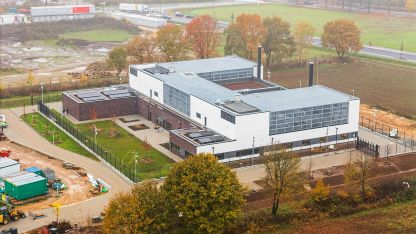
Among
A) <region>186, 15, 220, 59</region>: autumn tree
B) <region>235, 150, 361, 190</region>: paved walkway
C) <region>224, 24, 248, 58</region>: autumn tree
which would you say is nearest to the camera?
<region>235, 150, 361, 190</region>: paved walkway

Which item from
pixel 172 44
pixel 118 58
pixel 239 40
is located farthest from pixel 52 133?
pixel 239 40

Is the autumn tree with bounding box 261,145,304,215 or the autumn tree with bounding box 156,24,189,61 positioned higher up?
the autumn tree with bounding box 156,24,189,61

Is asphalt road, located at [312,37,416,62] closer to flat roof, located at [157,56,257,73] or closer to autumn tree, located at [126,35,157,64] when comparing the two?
flat roof, located at [157,56,257,73]

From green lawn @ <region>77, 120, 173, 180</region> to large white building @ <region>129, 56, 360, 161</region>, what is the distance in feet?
7.28

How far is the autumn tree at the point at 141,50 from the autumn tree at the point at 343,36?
23.4m

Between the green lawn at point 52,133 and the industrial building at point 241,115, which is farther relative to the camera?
the green lawn at point 52,133

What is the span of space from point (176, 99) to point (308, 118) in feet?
41.3

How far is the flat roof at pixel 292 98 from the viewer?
57.9 metres

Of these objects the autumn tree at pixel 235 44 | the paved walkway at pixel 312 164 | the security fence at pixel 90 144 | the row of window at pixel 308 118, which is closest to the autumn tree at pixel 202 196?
the paved walkway at pixel 312 164

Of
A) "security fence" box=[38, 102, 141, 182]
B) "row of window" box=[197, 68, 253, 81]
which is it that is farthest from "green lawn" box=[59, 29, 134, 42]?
"security fence" box=[38, 102, 141, 182]

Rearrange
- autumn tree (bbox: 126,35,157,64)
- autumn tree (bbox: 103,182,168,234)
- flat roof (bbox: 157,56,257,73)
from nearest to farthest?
autumn tree (bbox: 103,182,168,234)
flat roof (bbox: 157,56,257,73)
autumn tree (bbox: 126,35,157,64)

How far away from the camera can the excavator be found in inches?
1709

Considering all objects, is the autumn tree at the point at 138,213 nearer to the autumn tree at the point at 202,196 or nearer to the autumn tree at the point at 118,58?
the autumn tree at the point at 202,196

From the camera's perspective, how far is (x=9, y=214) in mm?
44031
